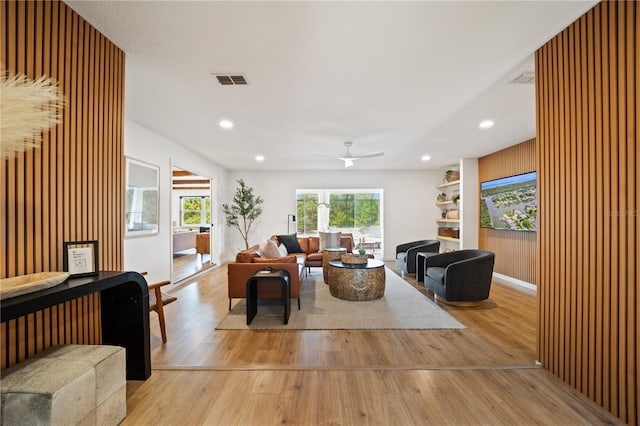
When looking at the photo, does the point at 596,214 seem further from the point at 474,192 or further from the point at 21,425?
the point at 474,192

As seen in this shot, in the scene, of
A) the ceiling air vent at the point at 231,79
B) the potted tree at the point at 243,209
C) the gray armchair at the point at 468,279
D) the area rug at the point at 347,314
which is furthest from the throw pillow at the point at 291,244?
the ceiling air vent at the point at 231,79

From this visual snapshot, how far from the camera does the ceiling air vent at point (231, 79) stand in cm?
281

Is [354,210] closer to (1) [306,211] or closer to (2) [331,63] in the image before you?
(1) [306,211]

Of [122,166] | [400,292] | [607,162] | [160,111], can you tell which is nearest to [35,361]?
[122,166]

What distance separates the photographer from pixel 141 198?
4.41m

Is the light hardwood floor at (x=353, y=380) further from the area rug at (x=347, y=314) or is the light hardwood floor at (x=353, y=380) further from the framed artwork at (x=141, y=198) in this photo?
the framed artwork at (x=141, y=198)

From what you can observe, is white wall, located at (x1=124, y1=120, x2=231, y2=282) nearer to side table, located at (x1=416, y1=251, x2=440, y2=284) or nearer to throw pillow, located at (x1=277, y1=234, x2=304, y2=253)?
throw pillow, located at (x1=277, y1=234, x2=304, y2=253)

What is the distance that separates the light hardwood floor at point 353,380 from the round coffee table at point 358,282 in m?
1.13

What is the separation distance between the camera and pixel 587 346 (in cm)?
201

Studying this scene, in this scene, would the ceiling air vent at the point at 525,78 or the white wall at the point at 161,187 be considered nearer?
the ceiling air vent at the point at 525,78

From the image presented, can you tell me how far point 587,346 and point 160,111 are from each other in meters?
4.98

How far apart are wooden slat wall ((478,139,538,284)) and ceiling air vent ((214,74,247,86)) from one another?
5130 mm

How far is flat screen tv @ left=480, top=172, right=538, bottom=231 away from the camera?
16.5ft

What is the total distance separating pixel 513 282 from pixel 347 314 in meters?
4.01
